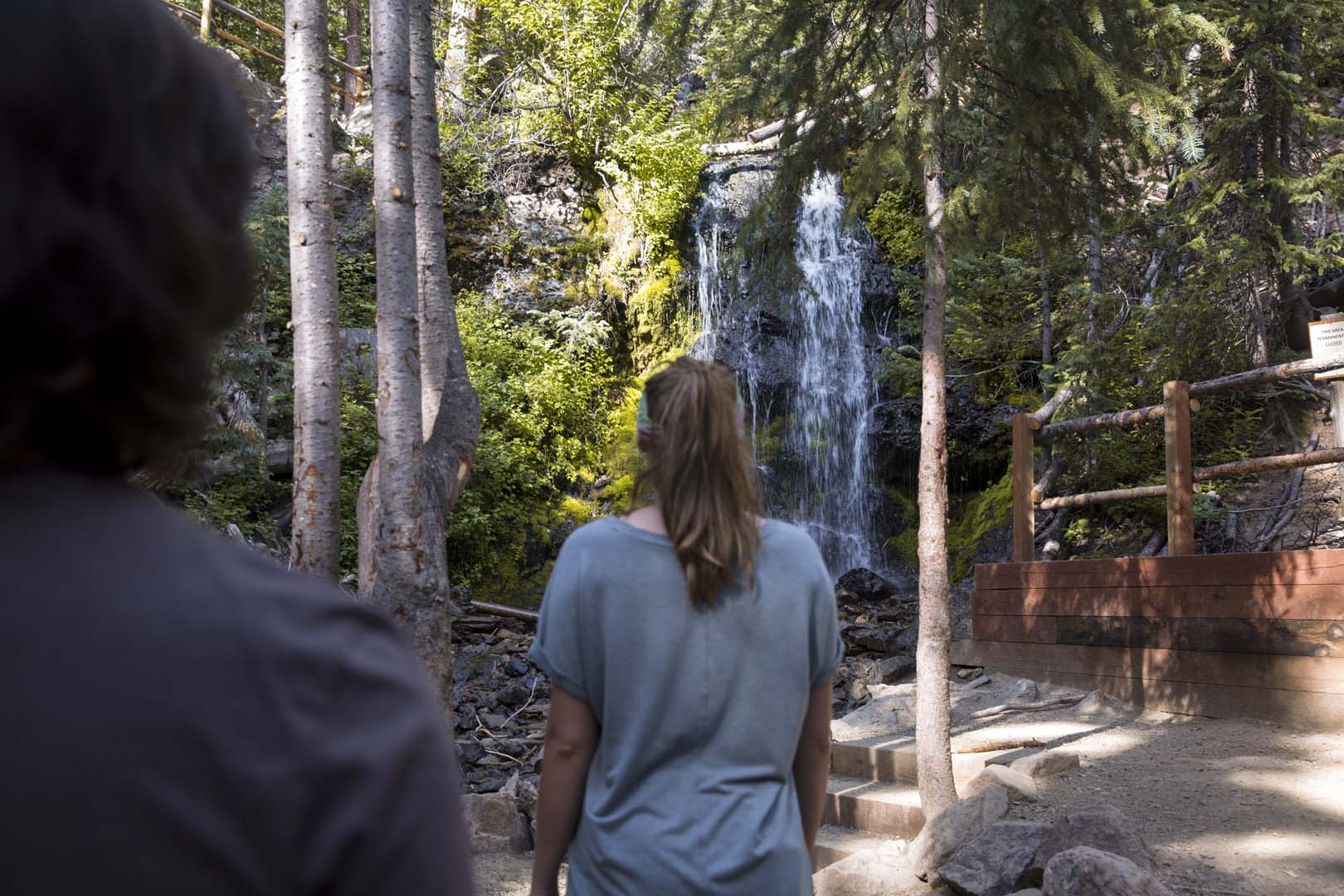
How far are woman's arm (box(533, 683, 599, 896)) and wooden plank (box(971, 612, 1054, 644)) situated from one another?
7866 millimetres

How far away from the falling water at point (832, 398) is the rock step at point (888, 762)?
30.0 feet

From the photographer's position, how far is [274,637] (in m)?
0.58

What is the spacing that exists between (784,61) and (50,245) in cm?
722

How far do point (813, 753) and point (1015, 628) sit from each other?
803cm

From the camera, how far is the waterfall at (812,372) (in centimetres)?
1697

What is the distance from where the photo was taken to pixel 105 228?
60 cm

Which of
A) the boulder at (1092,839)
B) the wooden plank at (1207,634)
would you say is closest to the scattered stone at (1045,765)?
the wooden plank at (1207,634)

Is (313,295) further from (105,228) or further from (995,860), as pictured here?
(105,228)

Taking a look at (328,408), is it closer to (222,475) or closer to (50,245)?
(50,245)

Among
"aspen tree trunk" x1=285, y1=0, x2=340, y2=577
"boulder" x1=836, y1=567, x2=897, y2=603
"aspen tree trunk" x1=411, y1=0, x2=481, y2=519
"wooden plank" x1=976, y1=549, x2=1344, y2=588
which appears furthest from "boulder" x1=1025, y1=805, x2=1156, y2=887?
"boulder" x1=836, y1=567, x2=897, y2=603

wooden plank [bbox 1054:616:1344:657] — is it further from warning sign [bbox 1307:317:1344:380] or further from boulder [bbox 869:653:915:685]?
boulder [bbox 869:653:915:685]

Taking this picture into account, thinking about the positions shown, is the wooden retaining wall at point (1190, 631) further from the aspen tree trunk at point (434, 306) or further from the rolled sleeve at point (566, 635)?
the rolled sleeve at point (566, 635)

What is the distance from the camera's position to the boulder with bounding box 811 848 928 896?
5.11 m

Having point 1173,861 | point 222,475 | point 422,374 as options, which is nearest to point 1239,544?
point 1173,861
